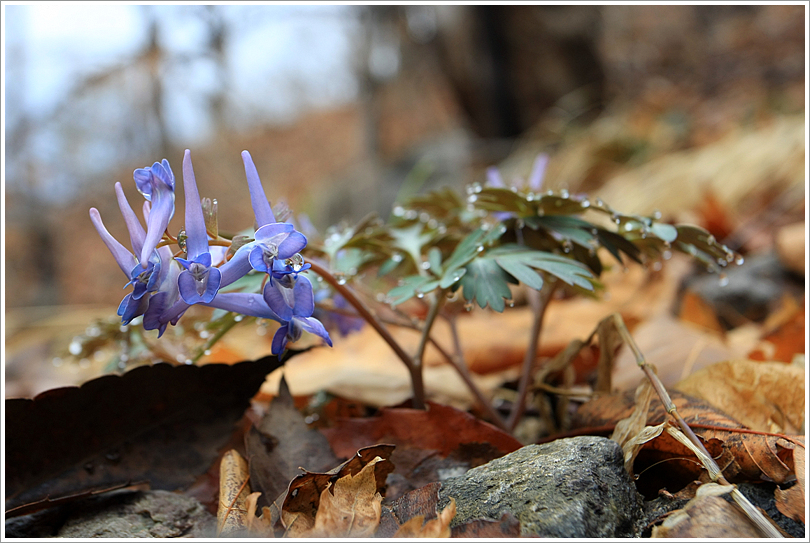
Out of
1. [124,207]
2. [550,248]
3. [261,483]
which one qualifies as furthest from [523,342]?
[124,207]

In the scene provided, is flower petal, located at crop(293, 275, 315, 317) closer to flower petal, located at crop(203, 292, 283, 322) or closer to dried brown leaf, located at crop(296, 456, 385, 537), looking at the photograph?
flower petal, located at crop(203, 292, 283, 322)

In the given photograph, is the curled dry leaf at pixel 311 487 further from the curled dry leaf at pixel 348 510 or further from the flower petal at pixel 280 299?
the flower petal at pixel 280 299

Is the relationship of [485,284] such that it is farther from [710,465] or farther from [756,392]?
[756,392]

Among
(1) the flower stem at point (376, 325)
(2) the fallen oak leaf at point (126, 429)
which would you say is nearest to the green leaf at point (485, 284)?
(1) the flower stem at point (376, 325)

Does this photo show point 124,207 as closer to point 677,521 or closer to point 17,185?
point 677,521

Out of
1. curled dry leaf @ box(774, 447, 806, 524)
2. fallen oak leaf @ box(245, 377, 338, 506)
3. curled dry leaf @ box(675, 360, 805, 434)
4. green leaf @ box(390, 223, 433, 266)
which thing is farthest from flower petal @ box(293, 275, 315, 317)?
curled dry leaf @ box(675, 360, 805, 434)

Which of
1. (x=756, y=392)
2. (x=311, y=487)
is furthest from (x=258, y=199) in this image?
(x=756, y=392)
